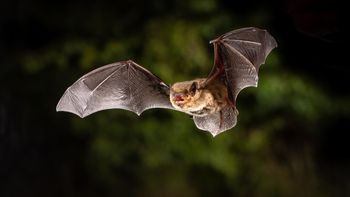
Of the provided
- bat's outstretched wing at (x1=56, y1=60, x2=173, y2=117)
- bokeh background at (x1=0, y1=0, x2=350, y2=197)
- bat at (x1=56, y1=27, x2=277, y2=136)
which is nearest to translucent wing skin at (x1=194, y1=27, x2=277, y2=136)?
bat at (x1=56, y1=27, x2=277, y2=136)

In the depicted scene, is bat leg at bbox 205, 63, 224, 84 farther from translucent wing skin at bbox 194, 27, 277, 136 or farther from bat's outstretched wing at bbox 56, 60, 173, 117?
bat's outstretched wing at bbox 56, 60, 173, 117

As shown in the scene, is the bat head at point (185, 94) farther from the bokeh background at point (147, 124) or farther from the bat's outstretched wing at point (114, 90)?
the bokeh background at point (147, 124)

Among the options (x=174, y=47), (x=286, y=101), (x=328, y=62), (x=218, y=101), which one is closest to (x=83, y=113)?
(x=218, y=101)

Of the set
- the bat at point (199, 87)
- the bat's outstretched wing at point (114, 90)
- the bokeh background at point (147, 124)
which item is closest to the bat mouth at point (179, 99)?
the bat at point (199, 87)

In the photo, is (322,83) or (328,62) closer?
(328,62)

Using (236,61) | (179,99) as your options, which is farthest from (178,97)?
(236,61)

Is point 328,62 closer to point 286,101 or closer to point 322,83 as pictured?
point 322,83
